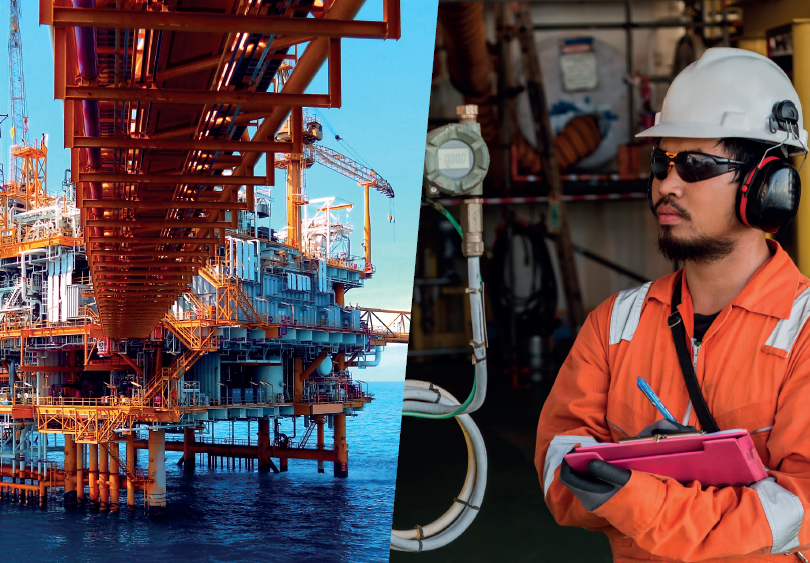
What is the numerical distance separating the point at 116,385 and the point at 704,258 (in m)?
27.4

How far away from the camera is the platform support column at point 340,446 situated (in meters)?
33.8

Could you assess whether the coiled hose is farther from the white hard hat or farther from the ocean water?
the ocean water

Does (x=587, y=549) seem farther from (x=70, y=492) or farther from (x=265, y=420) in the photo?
(x=265, y=420)

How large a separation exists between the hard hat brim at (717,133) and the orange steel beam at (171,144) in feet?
14.3

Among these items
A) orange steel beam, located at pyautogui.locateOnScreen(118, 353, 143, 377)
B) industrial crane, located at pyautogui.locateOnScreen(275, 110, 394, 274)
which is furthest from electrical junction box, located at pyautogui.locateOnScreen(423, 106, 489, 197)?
orange steel beam, located at pyautogui.locateOnScreen(118, 353, 143, 377)

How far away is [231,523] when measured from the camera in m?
32.7

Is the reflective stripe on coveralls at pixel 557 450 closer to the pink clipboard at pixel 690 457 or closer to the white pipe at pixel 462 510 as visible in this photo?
the pink clipboard at pixel 690 457

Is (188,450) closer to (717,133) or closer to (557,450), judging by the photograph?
(557,450)

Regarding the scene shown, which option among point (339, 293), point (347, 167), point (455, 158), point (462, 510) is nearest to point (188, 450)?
point (339, 293)

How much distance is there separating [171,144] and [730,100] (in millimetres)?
4663

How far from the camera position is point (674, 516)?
110 cm

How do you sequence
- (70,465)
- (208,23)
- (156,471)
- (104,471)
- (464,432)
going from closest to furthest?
1. (464,432)
2. (208,23)
3. (104,471)
4. (156,471)
5. (70,465)

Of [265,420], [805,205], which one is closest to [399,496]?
[805,205]

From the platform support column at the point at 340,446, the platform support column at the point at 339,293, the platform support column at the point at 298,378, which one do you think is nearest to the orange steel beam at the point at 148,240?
the platform support column at the point at 298,378
